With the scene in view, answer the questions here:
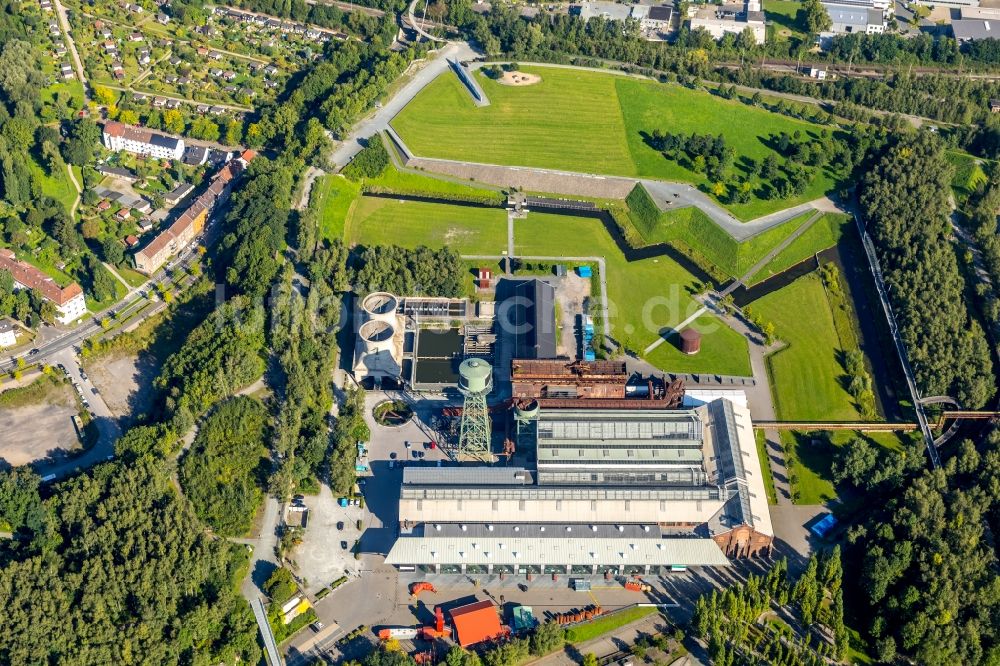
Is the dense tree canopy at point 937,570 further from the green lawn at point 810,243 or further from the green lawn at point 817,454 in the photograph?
the green lawn at point 810,243

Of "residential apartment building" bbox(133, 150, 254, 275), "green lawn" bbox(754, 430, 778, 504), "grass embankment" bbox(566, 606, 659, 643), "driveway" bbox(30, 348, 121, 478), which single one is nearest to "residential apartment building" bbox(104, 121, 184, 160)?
"residential apartment building" bbox(133, 150, 254, 275)

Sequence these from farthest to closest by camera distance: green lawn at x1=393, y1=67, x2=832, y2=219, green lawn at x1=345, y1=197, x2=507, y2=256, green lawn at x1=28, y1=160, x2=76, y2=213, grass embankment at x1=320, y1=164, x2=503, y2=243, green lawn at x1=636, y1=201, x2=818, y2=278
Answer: green lawn at x1=393, y1=67, x2=832, y2=219
green lawn at x1=28, y1=160, x2=76, y2=213
grass embankment at x1=320, y1=164, x2=503, y2=243
green lawn at x1=345, y1=197, x2=507, y2=256
green lawn at x1=636, y1=201, x2=818, y2=278

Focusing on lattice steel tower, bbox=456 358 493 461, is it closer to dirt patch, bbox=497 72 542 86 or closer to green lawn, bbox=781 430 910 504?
green lawn, bbox=781 430 910 504

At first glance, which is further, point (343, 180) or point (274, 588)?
point (343, 180)

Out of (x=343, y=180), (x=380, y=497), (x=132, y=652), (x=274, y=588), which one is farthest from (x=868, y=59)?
(x=132, y=652)

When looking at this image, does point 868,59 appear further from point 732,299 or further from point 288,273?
point 288,273
